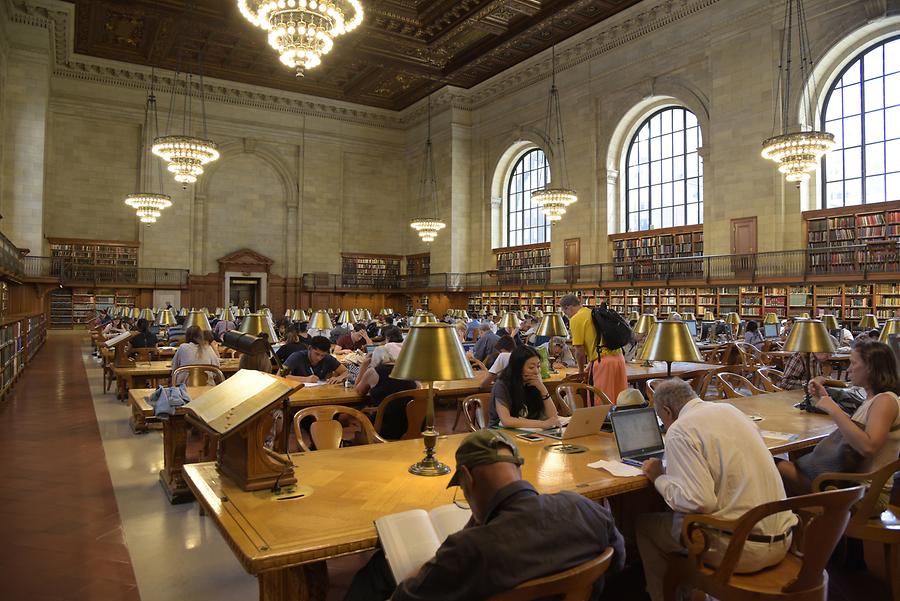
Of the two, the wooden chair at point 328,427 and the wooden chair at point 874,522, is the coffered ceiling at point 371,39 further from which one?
the wooden chair at point 874,522

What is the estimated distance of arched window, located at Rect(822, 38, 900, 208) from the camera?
12.9 m

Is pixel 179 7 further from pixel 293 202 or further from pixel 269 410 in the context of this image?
pixel 269 410

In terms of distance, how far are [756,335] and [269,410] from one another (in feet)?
33.3

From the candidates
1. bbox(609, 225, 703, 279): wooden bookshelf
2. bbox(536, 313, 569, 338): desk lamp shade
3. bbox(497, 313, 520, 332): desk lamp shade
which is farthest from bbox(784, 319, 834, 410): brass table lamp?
bbox(609, 225, 703, 279): wooden bookshelf

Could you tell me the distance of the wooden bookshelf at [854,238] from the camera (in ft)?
39.2

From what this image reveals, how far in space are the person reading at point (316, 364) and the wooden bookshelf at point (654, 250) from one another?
39.3 feet

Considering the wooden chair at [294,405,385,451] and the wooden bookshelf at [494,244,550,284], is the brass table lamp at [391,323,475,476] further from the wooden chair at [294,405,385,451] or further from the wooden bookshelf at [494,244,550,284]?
the wooden bookshelf at [494,244,550,284]

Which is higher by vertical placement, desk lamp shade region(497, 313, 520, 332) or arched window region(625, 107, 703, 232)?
arched window region(625, 107, 703, 232)

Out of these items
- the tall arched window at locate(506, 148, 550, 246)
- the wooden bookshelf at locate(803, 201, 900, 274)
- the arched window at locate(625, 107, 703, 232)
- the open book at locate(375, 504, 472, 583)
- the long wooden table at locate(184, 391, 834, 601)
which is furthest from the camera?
the tall arched window at locate(506, 148, 550, 246)

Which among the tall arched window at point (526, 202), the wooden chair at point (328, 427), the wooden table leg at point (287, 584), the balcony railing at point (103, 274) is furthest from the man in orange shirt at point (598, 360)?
the balcony railing at point (103, 274)

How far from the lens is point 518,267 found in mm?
21172

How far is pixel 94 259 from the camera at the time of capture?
67.5ft

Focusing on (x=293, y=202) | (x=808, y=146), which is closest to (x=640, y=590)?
(x=808, y=146)

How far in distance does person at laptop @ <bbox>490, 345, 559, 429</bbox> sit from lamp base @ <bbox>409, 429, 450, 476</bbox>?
1028 millimetres
